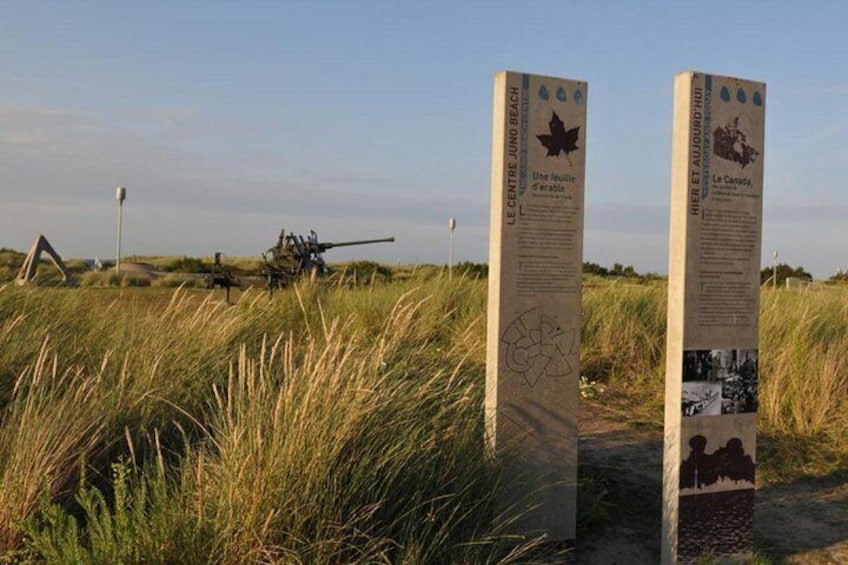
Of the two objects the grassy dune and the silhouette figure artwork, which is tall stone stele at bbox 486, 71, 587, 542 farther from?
the silhouette figure artwork

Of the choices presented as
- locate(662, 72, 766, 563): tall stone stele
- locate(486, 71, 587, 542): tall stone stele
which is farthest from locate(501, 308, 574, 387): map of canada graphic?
locate(662, 72, 766, 563): tall stone stele

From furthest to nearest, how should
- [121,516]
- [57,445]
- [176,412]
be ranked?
[176,412]
[57,445]
[121,516]

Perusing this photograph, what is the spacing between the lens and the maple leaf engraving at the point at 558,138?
4.88m

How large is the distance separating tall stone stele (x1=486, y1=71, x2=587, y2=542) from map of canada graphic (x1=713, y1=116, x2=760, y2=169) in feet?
2.60

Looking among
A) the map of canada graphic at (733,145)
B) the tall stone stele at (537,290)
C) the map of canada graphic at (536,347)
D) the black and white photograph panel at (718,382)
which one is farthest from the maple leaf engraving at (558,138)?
the black and white photograph panel at (718,382)

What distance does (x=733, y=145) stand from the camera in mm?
4906

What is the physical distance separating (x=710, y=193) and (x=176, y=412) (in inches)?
138

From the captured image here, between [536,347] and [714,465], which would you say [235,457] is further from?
[714,465]

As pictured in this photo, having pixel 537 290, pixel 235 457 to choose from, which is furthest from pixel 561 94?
pixel 235 457

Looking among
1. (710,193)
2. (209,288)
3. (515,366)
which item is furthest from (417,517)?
(209,288)

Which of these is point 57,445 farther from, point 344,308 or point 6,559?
point 344,308

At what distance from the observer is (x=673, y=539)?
15.8 feet

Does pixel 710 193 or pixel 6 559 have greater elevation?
pixel 710 193

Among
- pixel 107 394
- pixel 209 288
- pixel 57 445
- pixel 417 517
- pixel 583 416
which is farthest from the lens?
pixel 209 288
